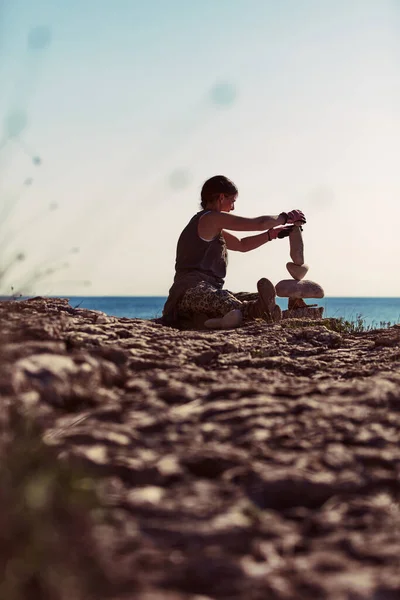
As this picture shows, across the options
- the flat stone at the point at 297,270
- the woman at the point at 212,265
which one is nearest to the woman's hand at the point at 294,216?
the woman at the point at 212,265

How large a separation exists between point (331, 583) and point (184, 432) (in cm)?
102

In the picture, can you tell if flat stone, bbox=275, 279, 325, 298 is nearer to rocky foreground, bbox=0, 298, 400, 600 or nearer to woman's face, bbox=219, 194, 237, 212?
woman's face, bbox=219, 194, 237, 212

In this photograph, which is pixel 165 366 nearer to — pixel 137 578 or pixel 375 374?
pixel 375 374

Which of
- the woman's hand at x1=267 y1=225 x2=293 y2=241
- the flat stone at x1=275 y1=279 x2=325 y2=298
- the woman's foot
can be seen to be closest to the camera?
the woman's foot

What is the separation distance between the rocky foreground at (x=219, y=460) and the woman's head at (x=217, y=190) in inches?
153

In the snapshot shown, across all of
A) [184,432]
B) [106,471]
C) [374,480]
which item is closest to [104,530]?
[106,471]

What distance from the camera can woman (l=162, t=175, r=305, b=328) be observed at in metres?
7.36

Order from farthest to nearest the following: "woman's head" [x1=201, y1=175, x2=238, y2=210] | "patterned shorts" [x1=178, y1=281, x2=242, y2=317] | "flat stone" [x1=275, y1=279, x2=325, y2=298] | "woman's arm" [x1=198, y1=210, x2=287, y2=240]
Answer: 1. "flat stone" [x1=275, y1=279, x2=325, y2=298]
2. "woman's head" [x1=201, y1=175, x2=238, y2=210]
3. "woman's arm" [x1=198, y1=210, x2=287, y2=240]
4. "patterned shorts" [x1=178, y1=281, x2=242, y2=317]

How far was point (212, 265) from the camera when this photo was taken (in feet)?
26.0

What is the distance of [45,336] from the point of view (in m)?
3.77

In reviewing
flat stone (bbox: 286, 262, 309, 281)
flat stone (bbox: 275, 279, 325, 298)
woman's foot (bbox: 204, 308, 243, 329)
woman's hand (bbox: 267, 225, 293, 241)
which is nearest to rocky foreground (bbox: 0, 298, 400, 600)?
woman's foot (bbox: 204, 308, 243, 329)

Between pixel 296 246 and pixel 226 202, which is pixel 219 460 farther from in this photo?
pixel 296 246

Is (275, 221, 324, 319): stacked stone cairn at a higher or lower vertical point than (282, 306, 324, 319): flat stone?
higher

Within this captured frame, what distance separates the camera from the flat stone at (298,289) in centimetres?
886
